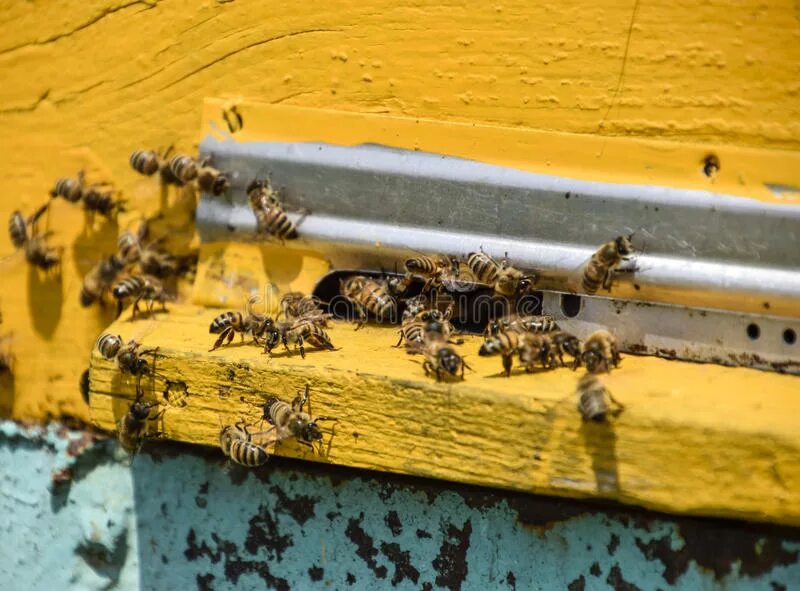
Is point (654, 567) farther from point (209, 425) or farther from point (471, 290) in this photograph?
point (209, 425)

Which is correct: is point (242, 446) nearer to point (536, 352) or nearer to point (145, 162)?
point (536, 352)

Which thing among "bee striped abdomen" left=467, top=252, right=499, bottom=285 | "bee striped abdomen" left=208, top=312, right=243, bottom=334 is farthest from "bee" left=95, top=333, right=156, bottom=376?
"bee striped abdomen" left=467, top=252, right=499, bottom=285

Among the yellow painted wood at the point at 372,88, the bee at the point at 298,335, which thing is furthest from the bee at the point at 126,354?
the yellow painted wood at the point at 372,88

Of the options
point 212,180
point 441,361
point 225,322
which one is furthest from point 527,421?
point 212,180

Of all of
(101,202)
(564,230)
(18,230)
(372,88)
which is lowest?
(564,230)

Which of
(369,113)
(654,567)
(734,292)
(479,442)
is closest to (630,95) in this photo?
(734,292)

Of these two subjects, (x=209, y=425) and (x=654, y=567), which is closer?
(x=654, y=567)

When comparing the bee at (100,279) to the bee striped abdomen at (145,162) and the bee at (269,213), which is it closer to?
the bee striped abdomen at (145,162)
